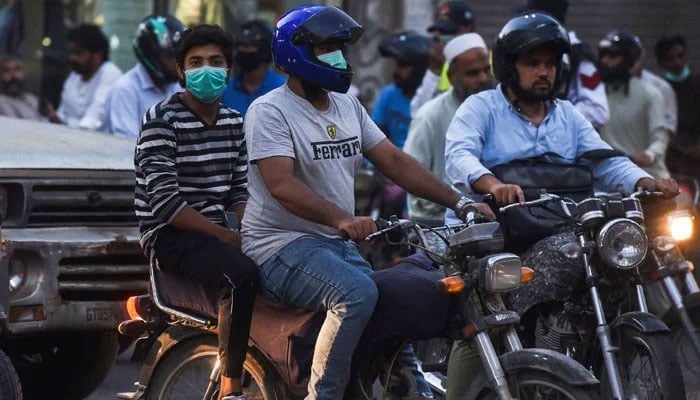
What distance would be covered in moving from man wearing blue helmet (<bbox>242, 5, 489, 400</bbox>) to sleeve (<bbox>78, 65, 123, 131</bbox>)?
4938mm

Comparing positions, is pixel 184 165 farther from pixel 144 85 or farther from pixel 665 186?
Answer: pixel 144 85

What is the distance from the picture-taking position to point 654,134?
11.0 meters

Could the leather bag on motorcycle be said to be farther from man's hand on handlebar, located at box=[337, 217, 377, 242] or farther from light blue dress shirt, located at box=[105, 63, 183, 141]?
light blue dress shirt, located at box=[105, 63, 183, 141]

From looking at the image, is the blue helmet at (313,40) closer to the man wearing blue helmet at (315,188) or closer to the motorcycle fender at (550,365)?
the man wearing blue helmet at (315,188)

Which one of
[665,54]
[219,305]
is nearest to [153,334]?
[219,305]

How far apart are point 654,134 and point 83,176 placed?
496 cm

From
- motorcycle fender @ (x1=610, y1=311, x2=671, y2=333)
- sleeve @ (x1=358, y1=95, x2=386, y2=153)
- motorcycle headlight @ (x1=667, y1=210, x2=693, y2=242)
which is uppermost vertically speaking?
sleeve @ (x1=358, y1=95, x2=386, y2=153)

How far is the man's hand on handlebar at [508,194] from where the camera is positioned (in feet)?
19.3

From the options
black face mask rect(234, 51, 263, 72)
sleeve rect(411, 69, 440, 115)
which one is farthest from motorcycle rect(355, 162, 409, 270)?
black face mask rect(234, 51, 263, 72)

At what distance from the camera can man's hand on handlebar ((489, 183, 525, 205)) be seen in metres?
5.89

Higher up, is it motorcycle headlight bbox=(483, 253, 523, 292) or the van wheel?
Result: motorcycle headlight bbox=(483, 253, 523, 292)

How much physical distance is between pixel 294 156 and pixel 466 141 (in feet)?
4.13

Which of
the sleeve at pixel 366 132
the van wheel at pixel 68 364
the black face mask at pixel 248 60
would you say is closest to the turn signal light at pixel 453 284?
the sleeve at pixel 366 132

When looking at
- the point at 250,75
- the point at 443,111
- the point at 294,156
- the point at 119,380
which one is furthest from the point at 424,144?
the point at 294,156
